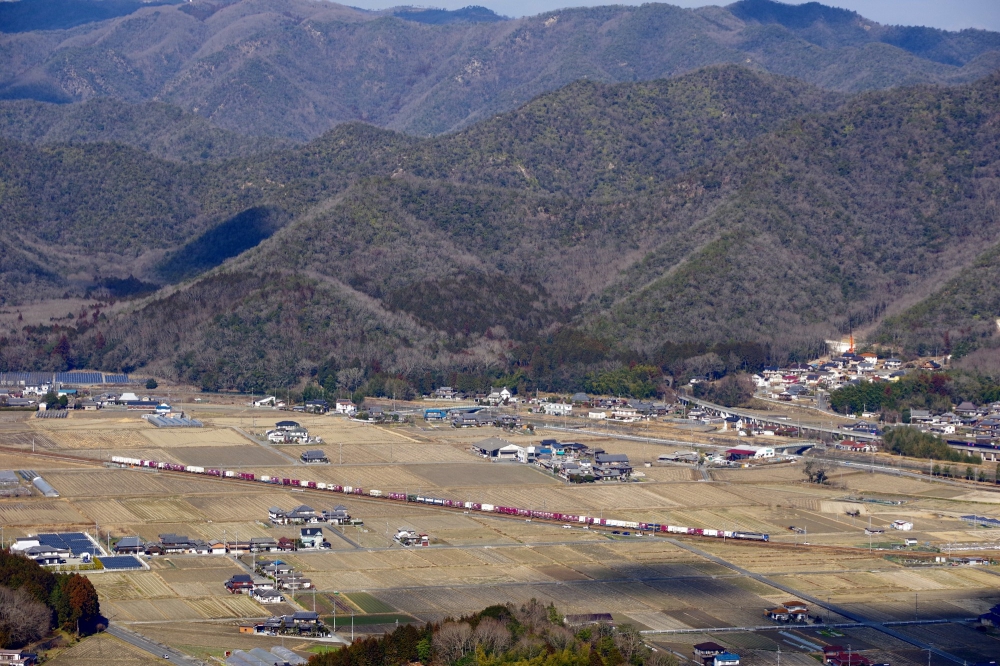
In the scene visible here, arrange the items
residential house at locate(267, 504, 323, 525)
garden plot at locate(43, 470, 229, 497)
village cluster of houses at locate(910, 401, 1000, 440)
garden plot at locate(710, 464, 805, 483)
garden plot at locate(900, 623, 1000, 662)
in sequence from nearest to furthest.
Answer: garden plot at locate(900, 623, 1000, 662) → residential house at locate(267, 504, 323, 525) → garden plot at locate(43, 470, 229, 497) → garden plot at locate(710, 464, 805, 483) → village cluster of houses at locate(910, 401, 1000, 440)

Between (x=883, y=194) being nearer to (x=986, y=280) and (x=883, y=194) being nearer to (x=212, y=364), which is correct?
(x=986, y=280)

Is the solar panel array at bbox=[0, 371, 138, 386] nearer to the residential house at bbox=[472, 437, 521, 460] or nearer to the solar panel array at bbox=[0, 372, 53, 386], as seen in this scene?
the solar panel array at bbox=[0, 372, 53, 386]

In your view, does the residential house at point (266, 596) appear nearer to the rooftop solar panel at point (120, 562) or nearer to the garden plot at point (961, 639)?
the rooftop solar panel at point (120, 562)

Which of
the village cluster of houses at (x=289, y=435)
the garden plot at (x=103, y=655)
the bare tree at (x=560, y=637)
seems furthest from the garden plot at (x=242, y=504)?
the bare tree at (x=560, y=637)

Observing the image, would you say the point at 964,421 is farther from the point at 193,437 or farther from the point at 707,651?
the point at 707,651

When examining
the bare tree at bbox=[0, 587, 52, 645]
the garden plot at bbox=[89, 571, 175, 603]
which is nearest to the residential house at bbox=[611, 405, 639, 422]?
the garden plot at bbox=[89, 571, 175, 603]

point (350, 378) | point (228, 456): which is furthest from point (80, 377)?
point (228, 456)

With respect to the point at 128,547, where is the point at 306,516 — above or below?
above
